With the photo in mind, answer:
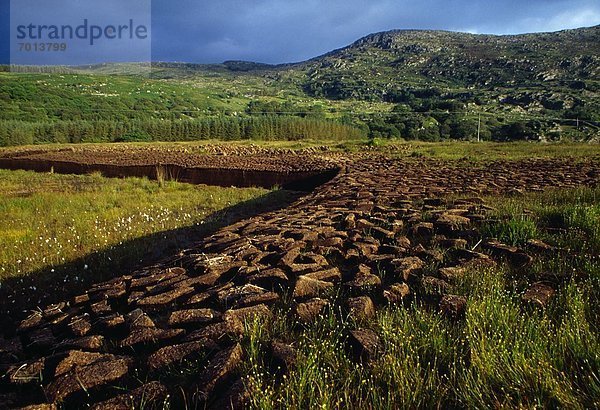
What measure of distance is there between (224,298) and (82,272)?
15.7 feet

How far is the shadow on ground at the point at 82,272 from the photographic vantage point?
5.30 m

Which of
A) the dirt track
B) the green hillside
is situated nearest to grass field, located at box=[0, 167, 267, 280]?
the dirt track

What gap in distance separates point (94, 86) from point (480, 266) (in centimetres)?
20201

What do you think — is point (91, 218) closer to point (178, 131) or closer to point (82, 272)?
point (82, 272)

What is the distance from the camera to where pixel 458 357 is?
6.89ft

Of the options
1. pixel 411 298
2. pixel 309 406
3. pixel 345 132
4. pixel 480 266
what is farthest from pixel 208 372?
pixel 345 132

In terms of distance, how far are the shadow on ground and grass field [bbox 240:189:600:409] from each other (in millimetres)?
3431

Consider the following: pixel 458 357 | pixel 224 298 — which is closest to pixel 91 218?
pixel 224 298

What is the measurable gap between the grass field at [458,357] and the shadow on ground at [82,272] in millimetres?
3431

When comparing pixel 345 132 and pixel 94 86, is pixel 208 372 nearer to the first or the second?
pixel 345 132

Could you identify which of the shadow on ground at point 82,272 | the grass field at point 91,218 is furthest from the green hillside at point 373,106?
the shadow on ground at point 82,272

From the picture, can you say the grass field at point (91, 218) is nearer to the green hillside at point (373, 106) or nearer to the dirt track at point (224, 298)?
the dirt track at point (224, 298)

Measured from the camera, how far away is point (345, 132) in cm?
7825

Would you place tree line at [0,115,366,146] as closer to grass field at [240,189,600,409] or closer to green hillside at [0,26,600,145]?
green hillside at [0,26,600,145]
